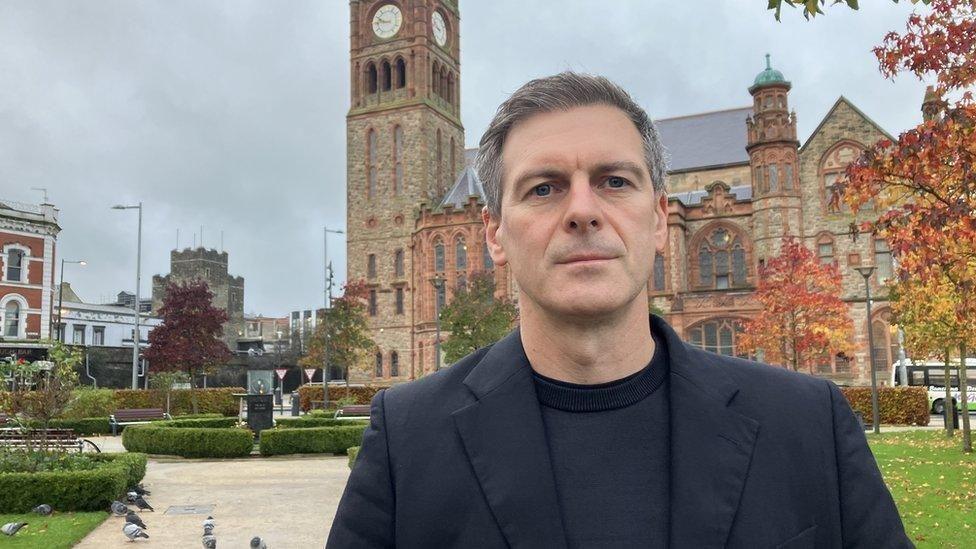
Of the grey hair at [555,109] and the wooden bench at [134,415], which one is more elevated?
the grey hair at [555,109]

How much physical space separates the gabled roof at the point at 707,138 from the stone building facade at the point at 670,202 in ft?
0.37

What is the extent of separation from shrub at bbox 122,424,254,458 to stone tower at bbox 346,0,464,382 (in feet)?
113

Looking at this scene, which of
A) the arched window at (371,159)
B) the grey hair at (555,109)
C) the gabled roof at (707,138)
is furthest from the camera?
the arched window at (371,159)

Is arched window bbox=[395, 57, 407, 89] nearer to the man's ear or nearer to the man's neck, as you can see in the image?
the man's ear

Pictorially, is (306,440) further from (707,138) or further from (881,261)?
(707,138)

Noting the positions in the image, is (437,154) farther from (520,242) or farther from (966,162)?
(520,242)

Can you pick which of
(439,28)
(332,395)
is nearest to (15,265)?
(332,395)

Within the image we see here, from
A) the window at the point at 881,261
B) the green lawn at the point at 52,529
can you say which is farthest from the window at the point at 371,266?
the green lawn at the point at 52,529

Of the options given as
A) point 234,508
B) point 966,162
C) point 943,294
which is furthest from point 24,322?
point 966,162

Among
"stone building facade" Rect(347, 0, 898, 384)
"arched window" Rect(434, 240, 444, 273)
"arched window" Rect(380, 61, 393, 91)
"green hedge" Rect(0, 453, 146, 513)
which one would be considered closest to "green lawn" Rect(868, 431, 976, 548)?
"green hedge" Rect(0, 453, 146, 513)

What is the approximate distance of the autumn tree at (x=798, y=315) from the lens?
31469 mm

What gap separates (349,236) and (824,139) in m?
31.8

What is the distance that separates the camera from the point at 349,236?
59312 mm

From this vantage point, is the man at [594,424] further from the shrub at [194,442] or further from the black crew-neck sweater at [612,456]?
the shrub at [194,442]
